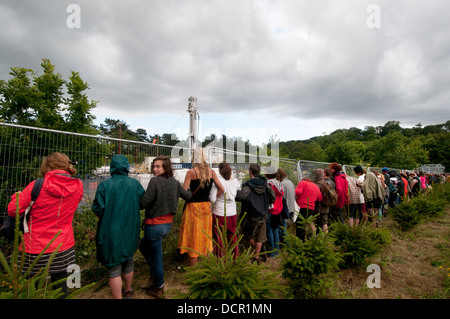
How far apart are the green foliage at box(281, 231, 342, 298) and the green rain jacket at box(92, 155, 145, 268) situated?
74.8 inches

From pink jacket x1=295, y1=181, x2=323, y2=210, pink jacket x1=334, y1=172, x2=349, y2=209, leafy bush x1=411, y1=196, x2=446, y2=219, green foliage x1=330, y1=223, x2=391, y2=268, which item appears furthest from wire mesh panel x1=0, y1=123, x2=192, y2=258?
leafy bush x1=411, y1=196, x2=446, y2=219

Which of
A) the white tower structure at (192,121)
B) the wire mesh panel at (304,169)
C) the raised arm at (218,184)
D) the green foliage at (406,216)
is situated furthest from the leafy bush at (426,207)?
the white tower structure at (192,121)

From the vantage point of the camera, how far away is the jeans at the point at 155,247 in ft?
8.71

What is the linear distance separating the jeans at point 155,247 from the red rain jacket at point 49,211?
80 cm

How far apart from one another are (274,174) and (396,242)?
3.83 m

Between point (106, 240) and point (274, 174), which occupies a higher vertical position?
point (274, 174)

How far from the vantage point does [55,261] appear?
2.07 metres

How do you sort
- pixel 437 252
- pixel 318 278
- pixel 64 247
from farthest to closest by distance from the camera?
1. pixel 437 252
2. pixel 318 278
3. pixel 64 247

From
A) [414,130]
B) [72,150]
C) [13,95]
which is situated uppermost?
[414,130]

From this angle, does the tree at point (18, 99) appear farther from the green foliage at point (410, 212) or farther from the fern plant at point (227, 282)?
the green foliage at point (410, 212)

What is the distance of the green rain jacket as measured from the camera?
233 centimetres
